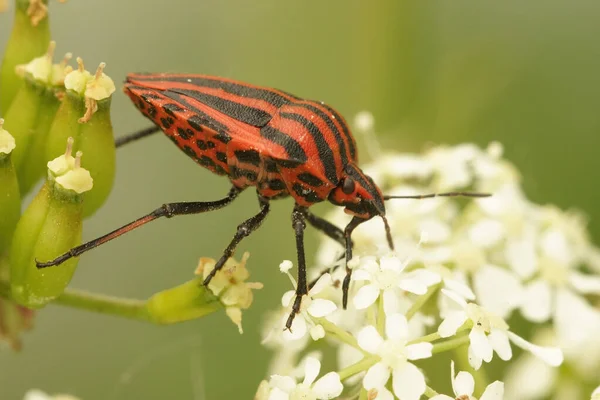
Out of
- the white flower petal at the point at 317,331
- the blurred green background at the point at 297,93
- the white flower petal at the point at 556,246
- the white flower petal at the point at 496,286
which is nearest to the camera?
the white flower petal at the point at 317,331

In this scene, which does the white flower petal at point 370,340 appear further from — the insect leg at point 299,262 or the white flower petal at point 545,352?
the white flower petal at point 545,352

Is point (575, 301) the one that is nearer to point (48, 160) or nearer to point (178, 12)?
point (48, 160)

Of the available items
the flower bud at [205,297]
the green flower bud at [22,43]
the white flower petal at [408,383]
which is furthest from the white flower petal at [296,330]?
the green flower bud at [22,43]

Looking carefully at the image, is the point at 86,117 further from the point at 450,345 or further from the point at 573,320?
the point at 573,320

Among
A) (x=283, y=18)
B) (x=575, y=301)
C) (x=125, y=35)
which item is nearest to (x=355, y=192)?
(x=575, y=301)

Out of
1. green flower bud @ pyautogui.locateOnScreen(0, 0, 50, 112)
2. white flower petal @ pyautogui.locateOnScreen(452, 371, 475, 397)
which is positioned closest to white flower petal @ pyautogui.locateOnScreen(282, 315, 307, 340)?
white flower petal @ pyautogui.locateOnScreen(452, 371, 475, 397)

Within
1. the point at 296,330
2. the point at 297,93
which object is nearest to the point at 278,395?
the point at 296,330
